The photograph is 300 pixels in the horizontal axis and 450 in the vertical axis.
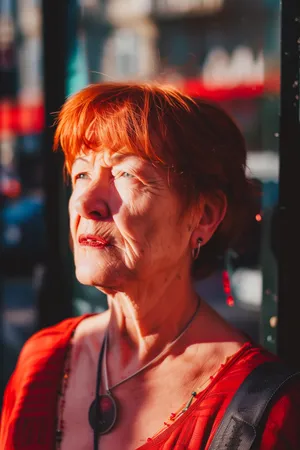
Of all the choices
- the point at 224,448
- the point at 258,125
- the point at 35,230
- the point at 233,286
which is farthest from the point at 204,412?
the point at 35,230

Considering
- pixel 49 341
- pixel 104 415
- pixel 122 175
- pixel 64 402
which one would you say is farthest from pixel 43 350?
pixel 122 175

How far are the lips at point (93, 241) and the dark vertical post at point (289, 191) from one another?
1.73ft

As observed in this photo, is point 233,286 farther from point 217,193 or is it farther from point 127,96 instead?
point 127,96

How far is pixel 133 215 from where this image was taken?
1.35 m

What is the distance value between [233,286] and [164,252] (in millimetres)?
559

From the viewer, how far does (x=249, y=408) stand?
1.25 m

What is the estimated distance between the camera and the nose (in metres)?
1.35

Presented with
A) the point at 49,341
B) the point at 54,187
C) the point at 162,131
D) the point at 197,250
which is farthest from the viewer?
the point at 54,187

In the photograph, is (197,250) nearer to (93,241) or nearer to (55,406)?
(93,241)

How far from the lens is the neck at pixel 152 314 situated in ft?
4.75

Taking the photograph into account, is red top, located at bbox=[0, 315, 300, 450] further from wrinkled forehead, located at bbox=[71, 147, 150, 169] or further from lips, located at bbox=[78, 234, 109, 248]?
wrinkled forehead, located at bbox=[71, 147, 150, 169]

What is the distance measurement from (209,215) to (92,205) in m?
0.30

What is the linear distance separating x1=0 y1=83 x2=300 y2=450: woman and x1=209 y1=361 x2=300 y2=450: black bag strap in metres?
0.03

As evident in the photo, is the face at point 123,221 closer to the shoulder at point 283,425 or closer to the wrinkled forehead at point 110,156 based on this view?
the wrinkled forehead at point 110,156
